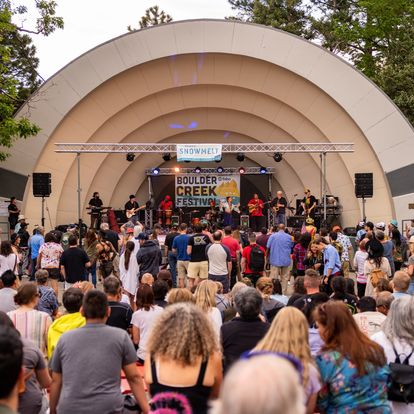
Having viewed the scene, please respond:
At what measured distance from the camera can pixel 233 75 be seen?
21.4 metres

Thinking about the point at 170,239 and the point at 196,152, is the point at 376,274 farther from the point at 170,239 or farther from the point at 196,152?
the point at 196,152

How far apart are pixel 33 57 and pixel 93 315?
38.7 meters

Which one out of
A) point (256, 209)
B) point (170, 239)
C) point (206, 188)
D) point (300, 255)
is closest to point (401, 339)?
point (300, 255)

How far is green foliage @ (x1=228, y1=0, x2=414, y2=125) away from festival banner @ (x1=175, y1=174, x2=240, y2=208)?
33.2 ft

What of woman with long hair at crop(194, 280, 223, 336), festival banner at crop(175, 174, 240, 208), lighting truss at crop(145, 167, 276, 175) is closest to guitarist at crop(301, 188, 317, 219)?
lighting truss at crop(145, 167, 276, 175)

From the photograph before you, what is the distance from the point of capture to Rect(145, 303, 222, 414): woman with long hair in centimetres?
319

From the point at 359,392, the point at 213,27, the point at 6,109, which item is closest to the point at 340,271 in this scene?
the point at 359,392

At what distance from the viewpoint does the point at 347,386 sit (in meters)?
3.43

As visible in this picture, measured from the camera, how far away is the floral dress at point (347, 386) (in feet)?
11.3

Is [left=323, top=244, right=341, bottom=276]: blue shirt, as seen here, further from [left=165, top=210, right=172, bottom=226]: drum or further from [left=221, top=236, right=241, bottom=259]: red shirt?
[left=165, top=210, right=172, bottom=226]: drum

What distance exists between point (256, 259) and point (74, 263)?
127 inches

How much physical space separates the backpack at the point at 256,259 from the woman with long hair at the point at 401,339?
A: 676 centimetres

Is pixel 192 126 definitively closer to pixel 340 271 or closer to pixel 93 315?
pixel 340 271

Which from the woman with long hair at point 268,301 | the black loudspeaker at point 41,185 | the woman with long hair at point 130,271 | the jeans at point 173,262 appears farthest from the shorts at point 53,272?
the black loudspeaker at point 41,185
